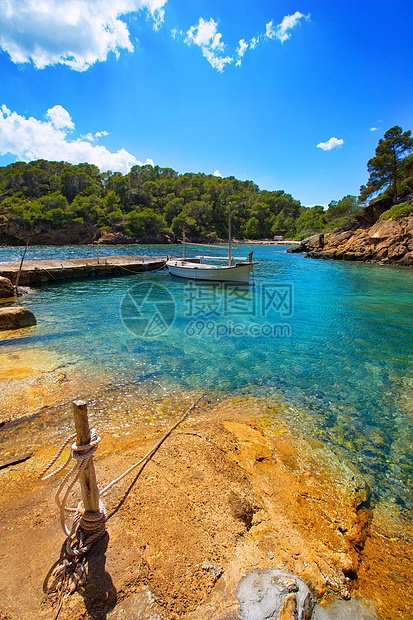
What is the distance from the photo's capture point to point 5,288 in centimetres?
1500

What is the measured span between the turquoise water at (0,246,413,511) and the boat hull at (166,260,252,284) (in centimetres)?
385

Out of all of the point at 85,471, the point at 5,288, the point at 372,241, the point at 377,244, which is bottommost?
the point at 85,471

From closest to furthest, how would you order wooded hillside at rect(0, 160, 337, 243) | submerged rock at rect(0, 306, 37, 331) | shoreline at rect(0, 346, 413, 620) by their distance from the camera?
shoreline at rect(0, 346, 413, 620), submerged rock at rect(0, 306, 37, 331), wooded hillside at rect(0, 160, 337, 243)

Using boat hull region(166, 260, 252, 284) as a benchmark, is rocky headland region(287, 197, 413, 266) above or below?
above

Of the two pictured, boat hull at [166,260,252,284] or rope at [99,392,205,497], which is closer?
rope at [99,392,205,497]

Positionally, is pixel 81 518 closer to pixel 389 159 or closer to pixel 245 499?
pixel 245 499

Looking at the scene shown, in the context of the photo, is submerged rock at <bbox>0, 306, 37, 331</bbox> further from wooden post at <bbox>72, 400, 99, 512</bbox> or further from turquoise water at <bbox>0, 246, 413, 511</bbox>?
wooden post at <bbox>72, 400, 99, 512</bbox>

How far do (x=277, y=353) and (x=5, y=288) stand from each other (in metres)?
15.2

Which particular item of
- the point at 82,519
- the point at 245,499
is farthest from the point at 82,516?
the point at 245,499

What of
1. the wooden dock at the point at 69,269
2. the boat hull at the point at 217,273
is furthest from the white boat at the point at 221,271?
the wooden dock at the point at 69,269

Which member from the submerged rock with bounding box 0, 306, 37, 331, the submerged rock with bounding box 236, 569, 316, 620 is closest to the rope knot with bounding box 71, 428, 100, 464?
the submerged rock with bounding box 236, 569, 316, 620

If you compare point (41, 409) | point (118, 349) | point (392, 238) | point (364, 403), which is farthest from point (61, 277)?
point (392, 238)

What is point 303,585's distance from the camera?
2.34m

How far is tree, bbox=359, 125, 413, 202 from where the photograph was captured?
140 feet
